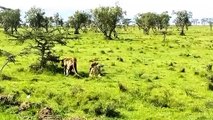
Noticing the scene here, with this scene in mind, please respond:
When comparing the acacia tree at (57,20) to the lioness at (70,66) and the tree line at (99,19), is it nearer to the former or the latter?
the tree line at (99,19)

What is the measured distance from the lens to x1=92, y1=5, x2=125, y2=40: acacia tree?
266 feet

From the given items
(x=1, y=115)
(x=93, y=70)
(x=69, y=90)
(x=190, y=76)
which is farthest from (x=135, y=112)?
(x=190, y=76)

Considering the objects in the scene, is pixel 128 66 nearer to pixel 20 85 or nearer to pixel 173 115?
pixel 20 85

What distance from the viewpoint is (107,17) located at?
81.2 meters

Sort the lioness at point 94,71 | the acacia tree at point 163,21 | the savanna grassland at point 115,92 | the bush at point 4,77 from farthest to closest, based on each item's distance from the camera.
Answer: the acacia tree at point 163,21 → the lioness at point 94,71 → the bush at point 4,77 → the savanna grassland at point 115,92

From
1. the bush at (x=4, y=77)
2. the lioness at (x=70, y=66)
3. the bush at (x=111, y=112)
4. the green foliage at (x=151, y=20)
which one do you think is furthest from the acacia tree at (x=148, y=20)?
the bush at (x=111, y=112)

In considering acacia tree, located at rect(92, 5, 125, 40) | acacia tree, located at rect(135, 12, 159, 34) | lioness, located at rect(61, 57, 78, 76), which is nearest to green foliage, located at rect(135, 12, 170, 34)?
acacia tree, located at rect(135, 12, 159, 34)

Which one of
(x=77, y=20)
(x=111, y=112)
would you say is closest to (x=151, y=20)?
(x=77, y=20)

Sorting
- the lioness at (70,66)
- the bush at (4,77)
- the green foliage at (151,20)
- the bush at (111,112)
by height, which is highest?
the green foliage at (151,20)

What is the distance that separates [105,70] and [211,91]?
402 inches

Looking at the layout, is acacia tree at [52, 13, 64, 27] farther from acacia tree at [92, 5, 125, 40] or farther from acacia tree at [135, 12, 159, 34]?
acacia tree at [92, 5, 125, 40]

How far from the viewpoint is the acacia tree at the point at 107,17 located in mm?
81062

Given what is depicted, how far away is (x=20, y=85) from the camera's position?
28.5m

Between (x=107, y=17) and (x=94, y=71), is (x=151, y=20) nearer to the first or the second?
(x=107, y=17)
